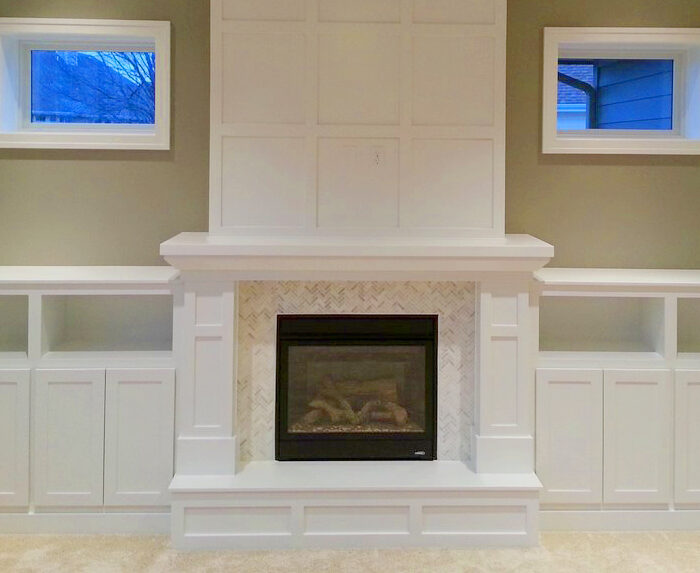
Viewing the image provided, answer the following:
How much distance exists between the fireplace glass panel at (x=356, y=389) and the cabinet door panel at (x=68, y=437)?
0.86 metres

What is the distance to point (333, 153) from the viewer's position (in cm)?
380

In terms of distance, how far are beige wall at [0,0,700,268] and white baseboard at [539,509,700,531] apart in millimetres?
1203

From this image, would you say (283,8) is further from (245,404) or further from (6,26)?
(245,404)

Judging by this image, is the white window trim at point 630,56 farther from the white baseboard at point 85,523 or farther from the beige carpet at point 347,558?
the white baseboard at point 85,523

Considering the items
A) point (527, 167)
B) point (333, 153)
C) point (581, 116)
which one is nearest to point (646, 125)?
point (581, 116)

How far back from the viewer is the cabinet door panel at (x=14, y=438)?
12.2 ft

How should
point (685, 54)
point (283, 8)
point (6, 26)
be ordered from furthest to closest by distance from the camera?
point (685, 54) < point (6, 26) < point (283, 8)

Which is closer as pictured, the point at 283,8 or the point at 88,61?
the point at 283,8

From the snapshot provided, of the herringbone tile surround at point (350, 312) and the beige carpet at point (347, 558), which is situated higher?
the herringbone tile surround at point (350, 312)

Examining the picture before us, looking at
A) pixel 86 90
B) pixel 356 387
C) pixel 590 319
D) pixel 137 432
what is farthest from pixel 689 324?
pixel 86 90

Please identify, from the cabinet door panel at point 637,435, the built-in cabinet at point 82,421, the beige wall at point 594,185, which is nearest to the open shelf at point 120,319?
the built-in cabinet at point 82,421

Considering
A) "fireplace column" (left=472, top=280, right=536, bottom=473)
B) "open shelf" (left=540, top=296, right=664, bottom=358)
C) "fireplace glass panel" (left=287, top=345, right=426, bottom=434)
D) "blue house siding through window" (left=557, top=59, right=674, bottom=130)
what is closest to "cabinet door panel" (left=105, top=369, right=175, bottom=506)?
"fireplace glass panel" (left=287, top=345, right=426, bottom=434)

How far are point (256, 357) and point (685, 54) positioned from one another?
264 cm

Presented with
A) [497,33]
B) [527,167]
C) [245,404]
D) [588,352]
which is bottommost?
[245,404]
